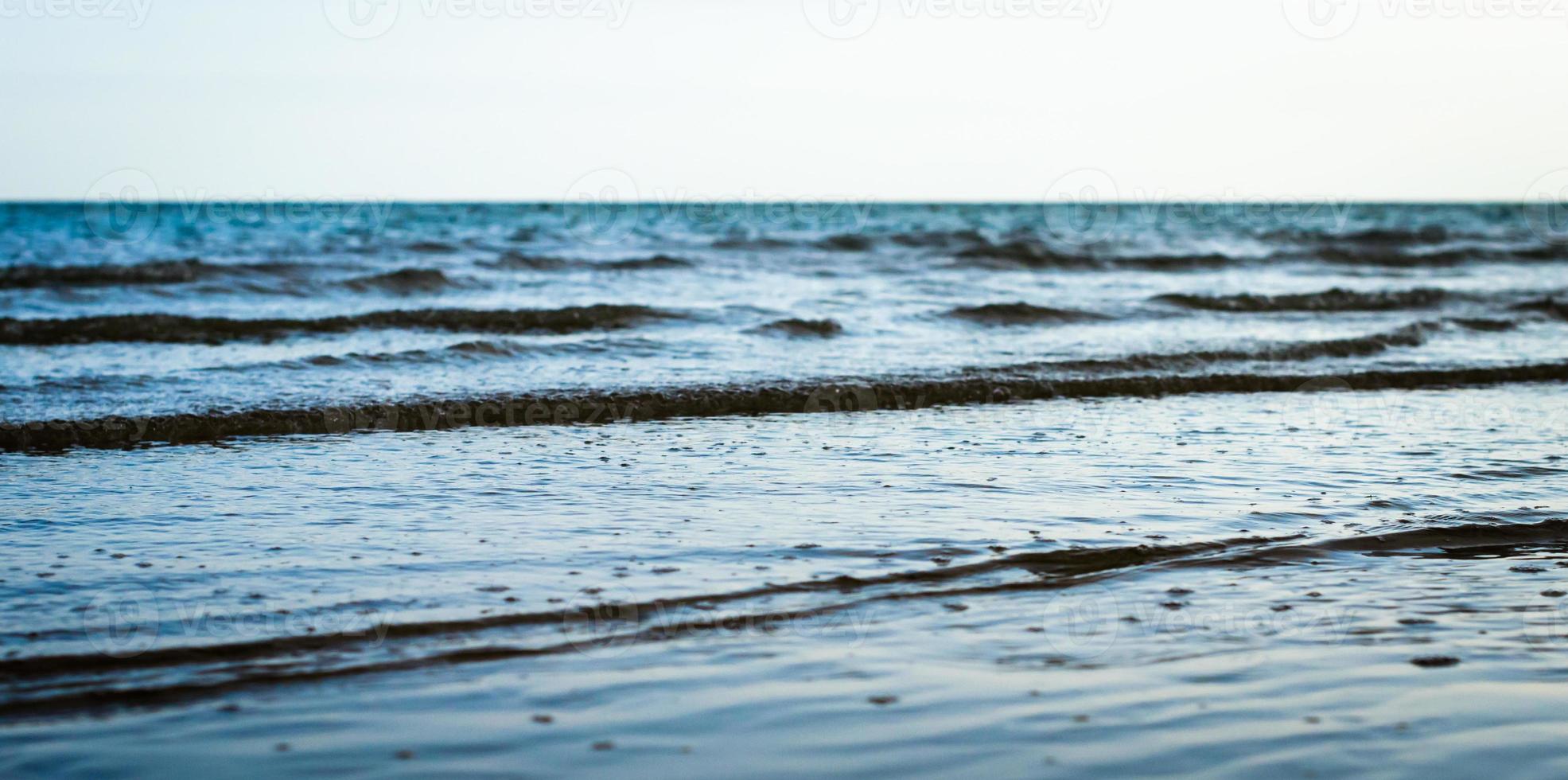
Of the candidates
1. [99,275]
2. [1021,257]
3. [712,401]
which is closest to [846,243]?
[1021,257]

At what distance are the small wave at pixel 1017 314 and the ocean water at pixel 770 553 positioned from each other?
6.11 feet

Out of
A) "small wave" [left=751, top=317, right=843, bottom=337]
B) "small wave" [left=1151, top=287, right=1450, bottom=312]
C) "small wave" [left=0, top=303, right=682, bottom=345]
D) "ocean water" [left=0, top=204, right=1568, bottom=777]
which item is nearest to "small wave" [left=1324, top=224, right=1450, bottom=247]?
"small wave" [left=1151, top=287, right=1450, bottom=312]

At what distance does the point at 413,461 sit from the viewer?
21.8 ft

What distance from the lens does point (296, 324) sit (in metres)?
13.0

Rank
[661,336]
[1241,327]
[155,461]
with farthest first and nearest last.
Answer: [1241,327], [661,336], [155,461]

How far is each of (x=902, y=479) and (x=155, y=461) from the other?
3.77 m

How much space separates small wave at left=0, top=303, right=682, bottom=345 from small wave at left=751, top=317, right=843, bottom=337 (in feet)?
4.63

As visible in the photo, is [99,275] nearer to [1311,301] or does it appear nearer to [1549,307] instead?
[1311,301]

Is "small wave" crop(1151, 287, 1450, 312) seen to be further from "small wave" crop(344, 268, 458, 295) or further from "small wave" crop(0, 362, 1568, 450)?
"small wave" crop(344, 268, 458, 295)

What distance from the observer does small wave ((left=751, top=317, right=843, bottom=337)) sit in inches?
519

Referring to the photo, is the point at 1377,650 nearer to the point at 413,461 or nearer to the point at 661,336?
the point at 413,461

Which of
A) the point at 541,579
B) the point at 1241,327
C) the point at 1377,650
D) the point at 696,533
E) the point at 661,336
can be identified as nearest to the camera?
the point at 1377,650

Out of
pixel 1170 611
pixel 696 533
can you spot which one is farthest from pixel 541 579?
pixel 1170 611

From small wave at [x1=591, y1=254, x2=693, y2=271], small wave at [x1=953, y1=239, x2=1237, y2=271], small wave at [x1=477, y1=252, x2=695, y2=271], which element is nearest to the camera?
small wave at [x1=477, y1=252, x2=695, y2=271]
